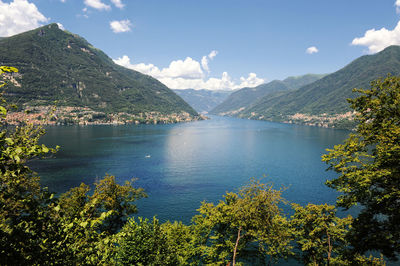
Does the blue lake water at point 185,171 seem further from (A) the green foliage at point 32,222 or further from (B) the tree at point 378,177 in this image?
(A) the green foliage at point 32,222

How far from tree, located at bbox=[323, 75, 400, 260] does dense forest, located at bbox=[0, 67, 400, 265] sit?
7 centimetres

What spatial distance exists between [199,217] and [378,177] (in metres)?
32.4

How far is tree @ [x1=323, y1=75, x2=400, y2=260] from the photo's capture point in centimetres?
1834

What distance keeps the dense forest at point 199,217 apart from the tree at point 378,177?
72 millimetres

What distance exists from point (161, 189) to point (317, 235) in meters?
64.5

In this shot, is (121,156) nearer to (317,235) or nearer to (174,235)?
(174,235)

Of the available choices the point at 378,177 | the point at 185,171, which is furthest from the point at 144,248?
the point at 185,171

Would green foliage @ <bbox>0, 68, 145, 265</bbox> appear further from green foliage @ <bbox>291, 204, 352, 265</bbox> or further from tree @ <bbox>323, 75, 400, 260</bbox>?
green foliage @ <bbox>291, 204, 352, 265</bbox>

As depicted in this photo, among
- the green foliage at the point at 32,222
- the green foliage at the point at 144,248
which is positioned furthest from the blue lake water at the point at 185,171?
the green foliage at the point at 32,222

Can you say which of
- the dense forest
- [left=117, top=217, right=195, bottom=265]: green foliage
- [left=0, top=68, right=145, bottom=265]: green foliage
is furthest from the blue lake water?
[left=0, top=68, right=145, bottom=265]: green foliage

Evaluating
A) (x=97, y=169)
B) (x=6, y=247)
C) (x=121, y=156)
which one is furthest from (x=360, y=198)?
(x=121, y=156)

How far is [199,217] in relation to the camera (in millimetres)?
43812

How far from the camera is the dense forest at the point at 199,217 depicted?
789 centimetres

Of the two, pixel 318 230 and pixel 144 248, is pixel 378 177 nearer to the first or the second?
pixel 318 230
